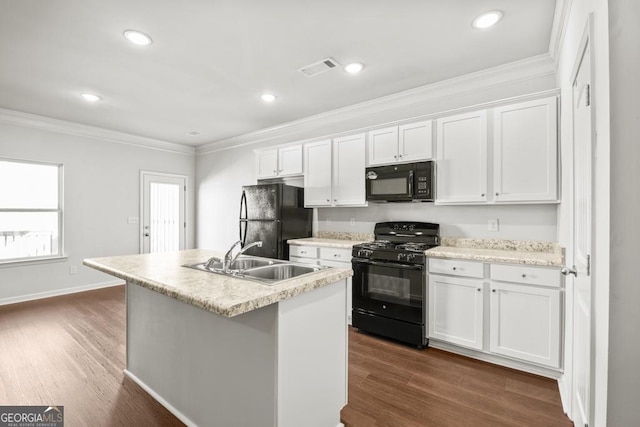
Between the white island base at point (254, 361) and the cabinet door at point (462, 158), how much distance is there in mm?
1744

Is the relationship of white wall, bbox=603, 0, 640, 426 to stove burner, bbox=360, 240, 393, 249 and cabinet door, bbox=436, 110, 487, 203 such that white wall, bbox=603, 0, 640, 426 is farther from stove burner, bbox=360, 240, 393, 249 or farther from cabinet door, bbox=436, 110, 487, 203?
stove burner, bbox=360, 240, 393, 249

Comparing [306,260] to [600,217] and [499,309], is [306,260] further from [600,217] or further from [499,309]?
[600,217]

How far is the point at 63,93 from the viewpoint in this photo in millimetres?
3555

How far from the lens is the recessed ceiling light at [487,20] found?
219 centimetres

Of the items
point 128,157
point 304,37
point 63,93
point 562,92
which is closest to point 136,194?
point 128,157

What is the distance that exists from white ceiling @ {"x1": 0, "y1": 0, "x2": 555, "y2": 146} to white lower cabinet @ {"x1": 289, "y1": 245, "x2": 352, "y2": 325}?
183 cm

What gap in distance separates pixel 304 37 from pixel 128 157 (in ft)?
14.5

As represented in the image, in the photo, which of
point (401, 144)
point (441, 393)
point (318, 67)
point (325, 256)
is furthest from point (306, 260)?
point (318, 67)

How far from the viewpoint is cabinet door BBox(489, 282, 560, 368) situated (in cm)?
227

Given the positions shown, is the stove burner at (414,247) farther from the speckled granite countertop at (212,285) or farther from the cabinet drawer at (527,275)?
the speckled granite countertop at (212,285)

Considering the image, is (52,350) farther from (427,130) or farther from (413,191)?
(427,130)

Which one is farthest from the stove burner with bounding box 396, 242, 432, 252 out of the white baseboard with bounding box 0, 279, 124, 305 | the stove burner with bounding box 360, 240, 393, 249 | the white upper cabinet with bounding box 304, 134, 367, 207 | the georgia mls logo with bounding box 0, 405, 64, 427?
the white baseboard with bounding box 0, 279, 124, 305

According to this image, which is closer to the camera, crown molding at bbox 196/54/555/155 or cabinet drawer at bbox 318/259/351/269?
crown molding at bbox 196/54/555/155

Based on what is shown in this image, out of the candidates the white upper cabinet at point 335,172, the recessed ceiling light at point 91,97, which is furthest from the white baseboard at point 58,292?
the white upper cabinet at point 335,172
